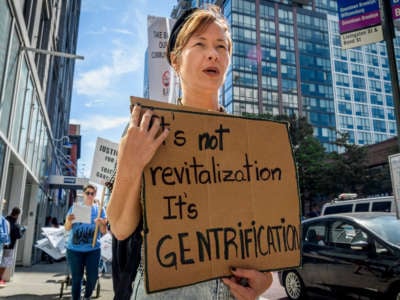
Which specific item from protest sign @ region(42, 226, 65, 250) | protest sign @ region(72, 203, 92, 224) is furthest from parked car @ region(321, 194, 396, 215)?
protest sign @ region(42, 226, 65, 250)

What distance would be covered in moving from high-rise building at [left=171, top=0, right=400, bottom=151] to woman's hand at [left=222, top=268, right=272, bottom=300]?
53591 mm

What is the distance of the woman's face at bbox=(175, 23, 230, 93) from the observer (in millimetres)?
1517

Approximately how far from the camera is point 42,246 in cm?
927

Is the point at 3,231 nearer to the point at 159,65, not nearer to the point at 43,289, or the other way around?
the point at 43,289

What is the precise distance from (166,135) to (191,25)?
2.00ft

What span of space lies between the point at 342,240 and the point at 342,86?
64.8 meters

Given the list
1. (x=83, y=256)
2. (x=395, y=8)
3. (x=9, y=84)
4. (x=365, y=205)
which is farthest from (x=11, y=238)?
(x=365, y=205)

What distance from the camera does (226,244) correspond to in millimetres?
1267

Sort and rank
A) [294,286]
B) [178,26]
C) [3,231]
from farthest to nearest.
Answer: [294,286] < [3,231] < [178,26]

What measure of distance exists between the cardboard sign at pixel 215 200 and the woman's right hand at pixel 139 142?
66mm

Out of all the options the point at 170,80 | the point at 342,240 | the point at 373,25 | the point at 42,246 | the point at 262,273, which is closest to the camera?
the point at 262,273

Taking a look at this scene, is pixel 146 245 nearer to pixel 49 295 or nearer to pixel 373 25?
pixel 373 25

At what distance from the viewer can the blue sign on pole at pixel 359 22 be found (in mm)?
5605

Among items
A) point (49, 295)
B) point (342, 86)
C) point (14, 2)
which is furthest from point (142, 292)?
point (342, 86)
